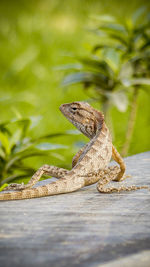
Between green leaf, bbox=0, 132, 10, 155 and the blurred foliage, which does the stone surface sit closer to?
green leaf, bbox=0, 132, 10, 155

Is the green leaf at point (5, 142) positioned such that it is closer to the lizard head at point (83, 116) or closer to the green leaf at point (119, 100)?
the lizard head at point (83, 116)

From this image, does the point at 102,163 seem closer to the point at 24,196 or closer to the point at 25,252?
the point at 24,196

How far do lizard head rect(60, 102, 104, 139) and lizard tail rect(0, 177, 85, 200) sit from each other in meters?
→ 0.41

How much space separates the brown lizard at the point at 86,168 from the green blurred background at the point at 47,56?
257cm

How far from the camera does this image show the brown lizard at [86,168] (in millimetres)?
1860

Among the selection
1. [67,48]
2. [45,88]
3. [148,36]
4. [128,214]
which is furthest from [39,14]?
[128,214]

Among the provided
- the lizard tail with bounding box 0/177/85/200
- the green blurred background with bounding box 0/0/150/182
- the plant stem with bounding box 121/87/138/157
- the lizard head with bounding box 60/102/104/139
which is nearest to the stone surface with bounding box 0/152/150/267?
the lizard tail with bounding box 0/177/85/200

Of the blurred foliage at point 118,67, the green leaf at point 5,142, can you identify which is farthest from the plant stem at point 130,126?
the green leaf at point 5,142

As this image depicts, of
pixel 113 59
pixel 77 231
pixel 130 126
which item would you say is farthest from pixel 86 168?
pixel 130 126

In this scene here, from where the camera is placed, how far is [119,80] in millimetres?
3793

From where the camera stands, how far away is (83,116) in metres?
2.27

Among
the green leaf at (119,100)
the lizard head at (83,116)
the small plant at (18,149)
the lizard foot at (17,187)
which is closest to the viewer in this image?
the lizard foot at (17,187)

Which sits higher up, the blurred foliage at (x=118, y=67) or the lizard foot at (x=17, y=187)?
the blurred foliage at (x=118, y=67)

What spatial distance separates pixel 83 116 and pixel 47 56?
5.48 meters
